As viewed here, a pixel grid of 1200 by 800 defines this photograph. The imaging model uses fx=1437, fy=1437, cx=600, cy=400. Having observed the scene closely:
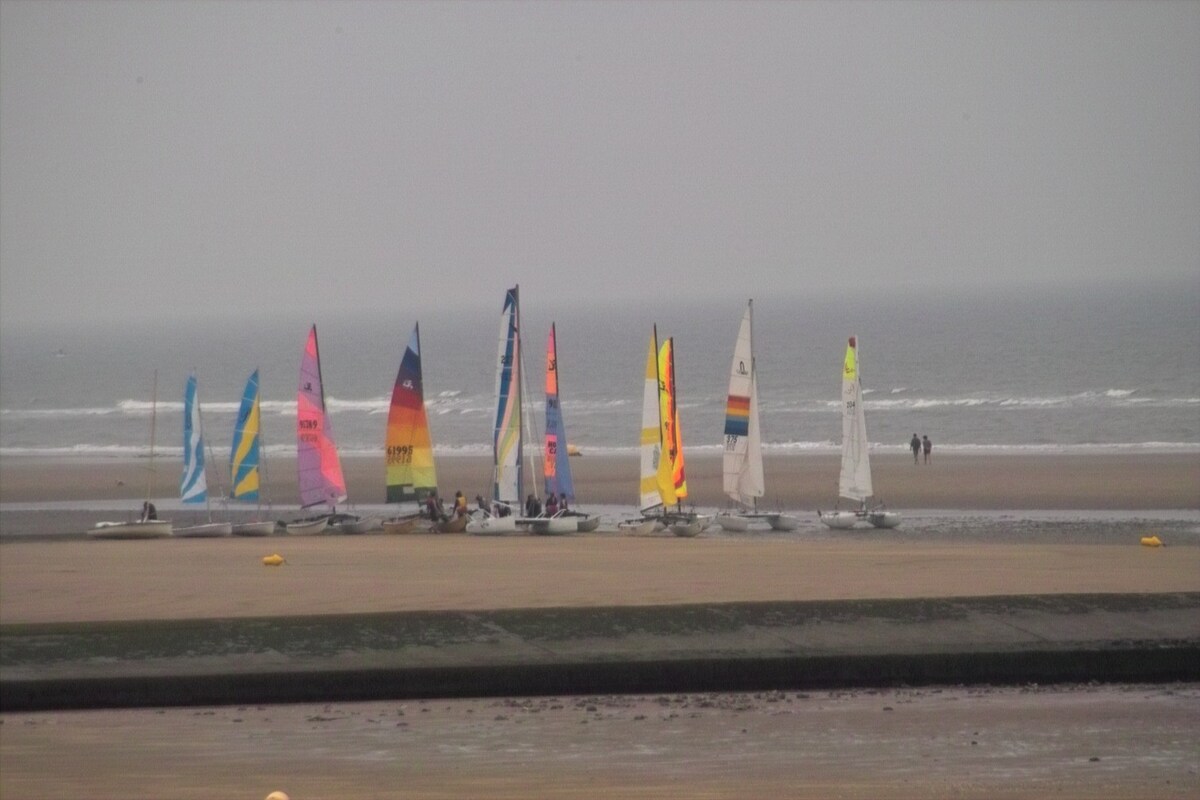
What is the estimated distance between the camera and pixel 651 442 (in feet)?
106

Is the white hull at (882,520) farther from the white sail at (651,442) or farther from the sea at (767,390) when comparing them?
the sea at (767,390)

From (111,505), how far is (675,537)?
55.4ft

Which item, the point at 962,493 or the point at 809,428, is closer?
the point at 962,493

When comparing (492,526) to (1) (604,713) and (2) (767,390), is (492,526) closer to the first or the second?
(1) (604,713)

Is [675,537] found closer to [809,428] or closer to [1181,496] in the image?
[1181,496]

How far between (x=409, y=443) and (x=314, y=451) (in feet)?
7.28

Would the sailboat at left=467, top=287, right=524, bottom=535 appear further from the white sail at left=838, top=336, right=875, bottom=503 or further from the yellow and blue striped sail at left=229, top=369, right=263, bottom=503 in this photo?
the white sail at left=838, top=336, right=875, bottom=503

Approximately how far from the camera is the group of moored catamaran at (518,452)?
3141cm

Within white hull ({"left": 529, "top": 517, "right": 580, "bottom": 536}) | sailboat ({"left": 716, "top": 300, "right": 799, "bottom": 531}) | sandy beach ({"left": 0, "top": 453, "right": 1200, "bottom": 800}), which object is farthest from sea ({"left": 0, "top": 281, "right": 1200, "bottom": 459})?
sandy beach ({"left": 0, "top": 453, "right": 1200, "bottom": 800})

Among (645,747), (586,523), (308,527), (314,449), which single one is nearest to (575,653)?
(645,747)

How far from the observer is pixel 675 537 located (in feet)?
96.2

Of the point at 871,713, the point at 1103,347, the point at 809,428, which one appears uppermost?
the point at 1103,347

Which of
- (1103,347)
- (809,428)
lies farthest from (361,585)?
(1103,347)

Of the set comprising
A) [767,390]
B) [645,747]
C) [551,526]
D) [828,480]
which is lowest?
[645,747]
